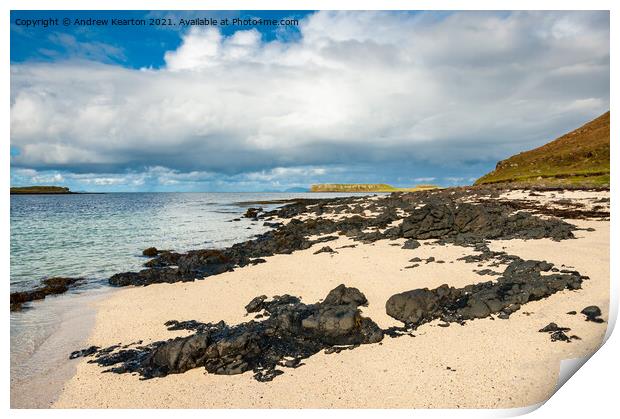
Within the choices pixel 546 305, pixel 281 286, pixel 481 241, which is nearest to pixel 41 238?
pixel 281 286

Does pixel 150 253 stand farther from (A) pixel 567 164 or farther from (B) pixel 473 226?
(A) pixel 567 164

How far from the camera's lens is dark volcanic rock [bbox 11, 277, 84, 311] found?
16344mm

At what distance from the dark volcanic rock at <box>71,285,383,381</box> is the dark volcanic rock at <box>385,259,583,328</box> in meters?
1.48

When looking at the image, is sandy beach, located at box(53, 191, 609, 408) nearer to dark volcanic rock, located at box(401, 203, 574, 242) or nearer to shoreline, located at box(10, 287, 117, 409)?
shoreline, located at box(10, 287, 117, 409)

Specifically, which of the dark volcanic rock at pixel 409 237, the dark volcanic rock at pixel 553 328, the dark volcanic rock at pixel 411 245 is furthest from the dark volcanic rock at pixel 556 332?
the dark volcanic rock at pixel 411 245

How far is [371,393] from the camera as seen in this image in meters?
7.77

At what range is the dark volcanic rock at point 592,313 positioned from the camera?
10.5m

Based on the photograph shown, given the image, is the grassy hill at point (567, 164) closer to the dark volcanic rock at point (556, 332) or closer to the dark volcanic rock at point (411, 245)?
the dark volcanic rock at point (411, 245)

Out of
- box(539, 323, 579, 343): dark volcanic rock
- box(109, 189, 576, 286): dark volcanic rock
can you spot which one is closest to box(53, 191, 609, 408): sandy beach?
box(539, 323, 579, 343): dark volcanic rock

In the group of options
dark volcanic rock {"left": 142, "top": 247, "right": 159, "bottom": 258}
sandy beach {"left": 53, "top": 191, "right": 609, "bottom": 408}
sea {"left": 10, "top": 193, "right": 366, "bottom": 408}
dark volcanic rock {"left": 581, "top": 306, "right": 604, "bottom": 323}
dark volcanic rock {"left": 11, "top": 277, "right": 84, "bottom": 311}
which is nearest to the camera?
sandy beach {"left": 53, "top": 191, "right": 609, "bottom": 408}

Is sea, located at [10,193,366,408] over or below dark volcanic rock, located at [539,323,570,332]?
below

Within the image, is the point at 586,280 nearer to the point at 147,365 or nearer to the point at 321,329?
→ the point at 321,329

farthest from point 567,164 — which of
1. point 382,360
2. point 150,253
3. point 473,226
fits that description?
point 382,360
